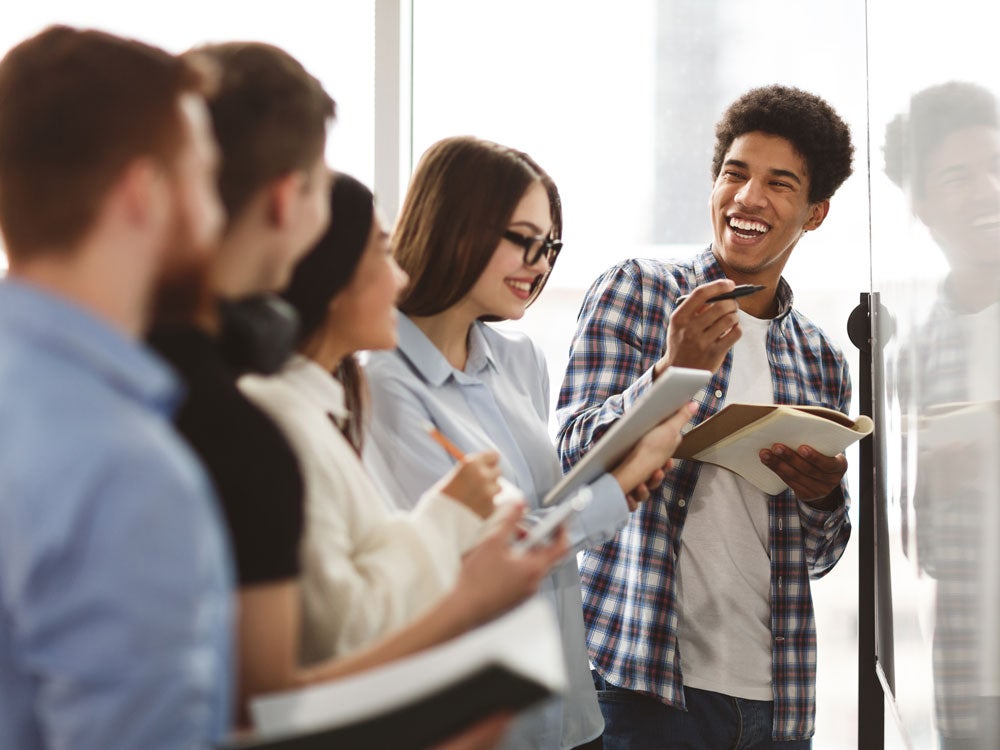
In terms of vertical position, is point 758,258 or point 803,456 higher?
point 758,258

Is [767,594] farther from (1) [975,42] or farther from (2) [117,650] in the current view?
(2) [117,650]

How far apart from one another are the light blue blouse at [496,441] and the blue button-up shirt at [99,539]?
0.77m

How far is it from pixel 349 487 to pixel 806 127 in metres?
1.60

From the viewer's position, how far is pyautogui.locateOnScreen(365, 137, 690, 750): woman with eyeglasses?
157 cm

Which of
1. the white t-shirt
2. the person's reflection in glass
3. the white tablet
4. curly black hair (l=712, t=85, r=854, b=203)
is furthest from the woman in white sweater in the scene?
curly black hair (l=712, t=85, r=854, b=203)

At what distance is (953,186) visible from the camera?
1198mm

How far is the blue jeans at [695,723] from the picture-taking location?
189 centimetres

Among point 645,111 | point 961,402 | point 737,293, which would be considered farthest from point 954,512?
point 645,111

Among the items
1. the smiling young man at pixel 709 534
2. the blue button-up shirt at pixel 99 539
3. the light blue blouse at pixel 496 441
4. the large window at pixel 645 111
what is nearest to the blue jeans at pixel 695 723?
the smiling young man at pixel 709 534

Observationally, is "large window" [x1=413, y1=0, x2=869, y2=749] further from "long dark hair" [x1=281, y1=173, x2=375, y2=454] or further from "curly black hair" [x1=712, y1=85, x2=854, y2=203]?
"long dark hair" [x1=281, y1=173, x2=375, y2=454]

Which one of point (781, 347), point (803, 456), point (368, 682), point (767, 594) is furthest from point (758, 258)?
point (368, 682)

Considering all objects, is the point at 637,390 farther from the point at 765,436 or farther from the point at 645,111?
the point at 645,111

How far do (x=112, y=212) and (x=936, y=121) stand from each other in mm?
1072

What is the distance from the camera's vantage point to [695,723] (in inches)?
74.7
